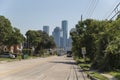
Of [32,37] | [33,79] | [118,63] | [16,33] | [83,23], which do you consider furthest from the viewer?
[32,37]

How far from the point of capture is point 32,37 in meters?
169

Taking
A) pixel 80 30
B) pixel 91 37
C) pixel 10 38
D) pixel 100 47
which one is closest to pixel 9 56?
pixel 10 38

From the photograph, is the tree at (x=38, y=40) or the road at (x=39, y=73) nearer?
the road at (x=39, y=73)

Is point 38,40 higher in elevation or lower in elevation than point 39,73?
higher

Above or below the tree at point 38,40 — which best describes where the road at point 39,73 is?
below

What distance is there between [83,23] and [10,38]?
108ft

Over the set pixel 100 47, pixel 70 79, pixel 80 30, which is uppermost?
pixel 80 30

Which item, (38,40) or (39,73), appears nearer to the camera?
(39,73)

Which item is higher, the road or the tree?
the tree

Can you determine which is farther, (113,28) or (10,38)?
(10,38)

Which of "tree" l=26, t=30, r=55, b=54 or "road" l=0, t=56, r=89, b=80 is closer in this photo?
"road" l=0, t=56, r=89, b=80

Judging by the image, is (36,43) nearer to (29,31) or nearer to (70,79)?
(29,31)

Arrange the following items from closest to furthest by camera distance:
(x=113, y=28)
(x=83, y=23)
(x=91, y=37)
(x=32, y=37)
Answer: (x=113, y=28)
(x=91, y=37)
(x=83, y=23)
(x=32, y=37)

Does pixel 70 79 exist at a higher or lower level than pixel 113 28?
lower
